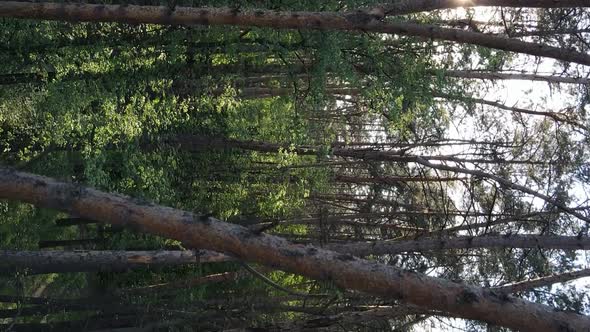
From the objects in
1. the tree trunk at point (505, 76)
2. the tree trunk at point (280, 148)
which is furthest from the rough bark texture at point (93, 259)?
the tree trunk at point (505, 76)

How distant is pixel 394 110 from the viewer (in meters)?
10.3

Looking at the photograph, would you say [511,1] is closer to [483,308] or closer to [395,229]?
[483,308]

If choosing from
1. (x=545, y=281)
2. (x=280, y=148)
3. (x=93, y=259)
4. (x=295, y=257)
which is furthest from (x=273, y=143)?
(x=295, y=257)

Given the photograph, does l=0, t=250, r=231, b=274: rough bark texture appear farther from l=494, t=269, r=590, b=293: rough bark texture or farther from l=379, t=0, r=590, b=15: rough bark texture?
l=379, t=0, r=590, b=15: rough bark texture

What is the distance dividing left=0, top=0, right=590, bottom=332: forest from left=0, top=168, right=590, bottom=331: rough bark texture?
226 cm

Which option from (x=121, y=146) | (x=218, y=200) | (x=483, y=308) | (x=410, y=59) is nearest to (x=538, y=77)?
(x=410, y=59)

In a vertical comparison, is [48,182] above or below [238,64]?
below

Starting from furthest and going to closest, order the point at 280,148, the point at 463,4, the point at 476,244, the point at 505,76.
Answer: the point at 505,76 → the point at 280,148 → the point at 476,244 → the point at 463,4

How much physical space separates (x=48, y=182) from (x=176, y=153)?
21.0ft

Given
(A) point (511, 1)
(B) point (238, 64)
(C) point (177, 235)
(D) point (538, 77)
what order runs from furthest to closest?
(D) point (538, 77)
(B) point (238, 64)
(A) point (511, 1)
(C) point (177, 235)

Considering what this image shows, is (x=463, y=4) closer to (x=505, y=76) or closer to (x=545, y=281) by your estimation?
(x=545, y=281)

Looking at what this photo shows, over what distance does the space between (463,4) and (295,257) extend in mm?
2791

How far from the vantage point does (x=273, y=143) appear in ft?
41.1

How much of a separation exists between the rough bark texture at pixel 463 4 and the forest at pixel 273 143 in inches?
1.1
